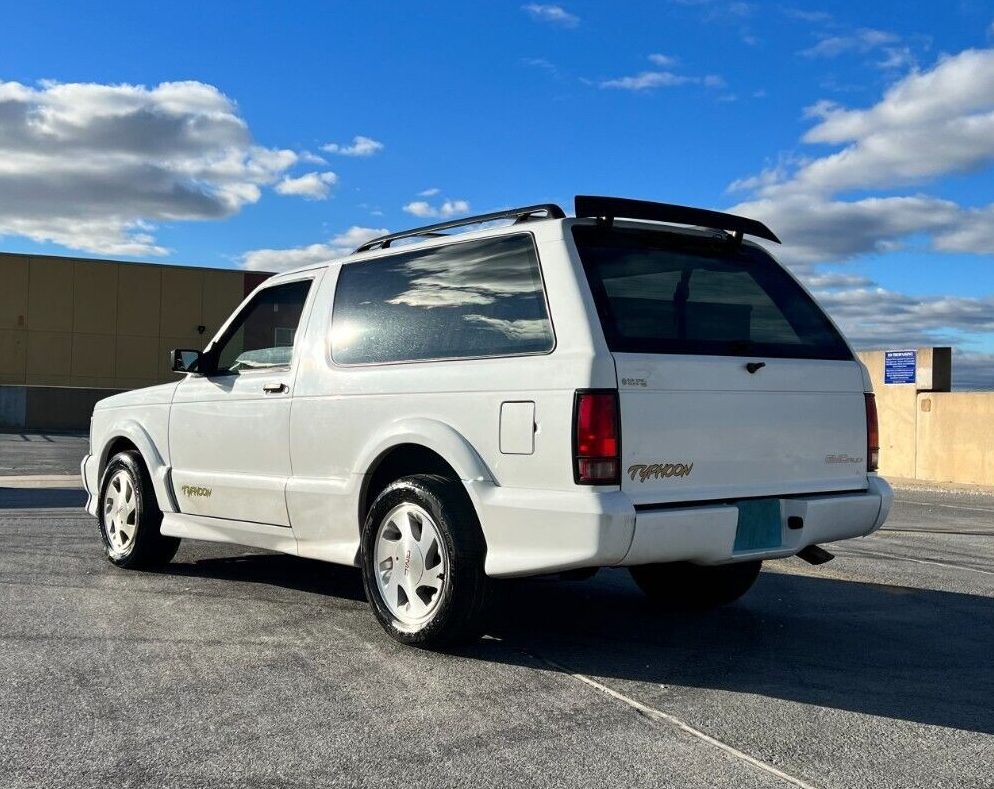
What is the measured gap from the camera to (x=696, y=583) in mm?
6078

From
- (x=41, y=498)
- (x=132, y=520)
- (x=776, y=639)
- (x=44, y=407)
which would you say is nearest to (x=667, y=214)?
(x=776, y=639)

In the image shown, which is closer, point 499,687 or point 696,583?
point 499,687

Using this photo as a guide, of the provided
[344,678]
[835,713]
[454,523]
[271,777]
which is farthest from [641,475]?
[271,777]

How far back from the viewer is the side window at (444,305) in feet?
15.8

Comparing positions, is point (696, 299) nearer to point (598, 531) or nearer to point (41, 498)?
point (598, 531)

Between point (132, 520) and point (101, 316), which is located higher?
point (101, 316)

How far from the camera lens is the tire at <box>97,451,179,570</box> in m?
6.97

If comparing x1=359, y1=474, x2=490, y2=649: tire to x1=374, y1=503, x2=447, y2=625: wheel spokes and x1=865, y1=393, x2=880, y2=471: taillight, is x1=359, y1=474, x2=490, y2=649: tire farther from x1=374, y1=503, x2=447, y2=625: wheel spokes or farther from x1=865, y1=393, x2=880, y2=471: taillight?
x1=865, y1=393, x2=880, y2=471: taillight

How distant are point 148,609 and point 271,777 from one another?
9.04 ft

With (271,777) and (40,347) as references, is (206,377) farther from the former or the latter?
(40,347)

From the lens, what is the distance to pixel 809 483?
16.7 feet

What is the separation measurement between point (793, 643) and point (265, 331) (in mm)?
3621

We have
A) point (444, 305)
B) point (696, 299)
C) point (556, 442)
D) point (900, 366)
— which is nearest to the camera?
point (556, 442)

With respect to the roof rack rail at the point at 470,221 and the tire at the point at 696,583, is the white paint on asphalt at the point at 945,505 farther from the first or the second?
the roof rack rail at the point at 470,221
